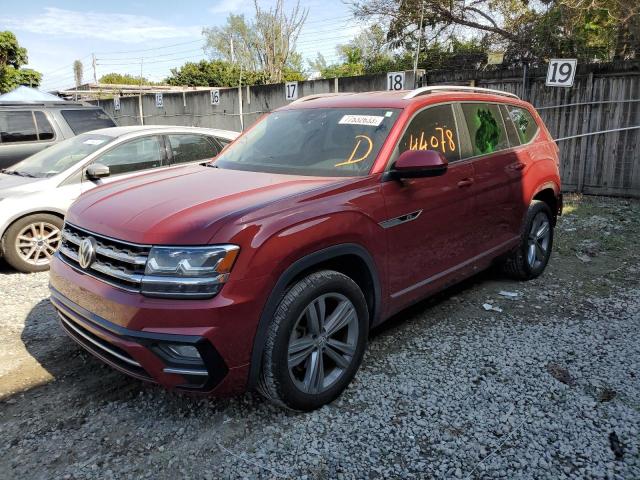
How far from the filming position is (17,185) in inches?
218

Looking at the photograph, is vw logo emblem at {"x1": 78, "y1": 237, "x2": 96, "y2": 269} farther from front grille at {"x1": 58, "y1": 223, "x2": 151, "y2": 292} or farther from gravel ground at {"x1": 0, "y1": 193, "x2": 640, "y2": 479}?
gravel ground at {"x1": 0, "y1": 193, "x2": 640, "y2": 479}

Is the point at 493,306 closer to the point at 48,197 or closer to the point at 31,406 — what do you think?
the point at 31,406

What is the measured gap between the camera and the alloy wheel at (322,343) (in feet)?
9.02

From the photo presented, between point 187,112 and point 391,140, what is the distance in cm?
1566

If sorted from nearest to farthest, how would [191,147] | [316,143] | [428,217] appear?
[428,217] < [316,143] < [191,147]

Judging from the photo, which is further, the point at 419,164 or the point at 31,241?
the point at 31,241

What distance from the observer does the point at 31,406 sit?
299 cm

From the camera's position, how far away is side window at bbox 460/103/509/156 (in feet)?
13.5

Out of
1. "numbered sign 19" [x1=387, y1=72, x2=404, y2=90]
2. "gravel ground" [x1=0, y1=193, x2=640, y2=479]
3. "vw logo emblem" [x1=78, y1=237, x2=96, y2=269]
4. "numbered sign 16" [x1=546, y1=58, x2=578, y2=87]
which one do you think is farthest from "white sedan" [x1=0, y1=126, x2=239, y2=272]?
"numbered sign 16" [x1=546, y1=58, x2=578, y2=87]

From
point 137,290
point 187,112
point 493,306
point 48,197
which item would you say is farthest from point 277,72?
point 137,290

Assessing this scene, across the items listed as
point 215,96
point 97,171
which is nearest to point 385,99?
point 97,171

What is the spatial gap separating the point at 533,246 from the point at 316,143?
2701 mm

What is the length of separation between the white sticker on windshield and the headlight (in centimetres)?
155

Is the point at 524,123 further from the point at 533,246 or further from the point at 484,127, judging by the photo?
the point at 533,246
